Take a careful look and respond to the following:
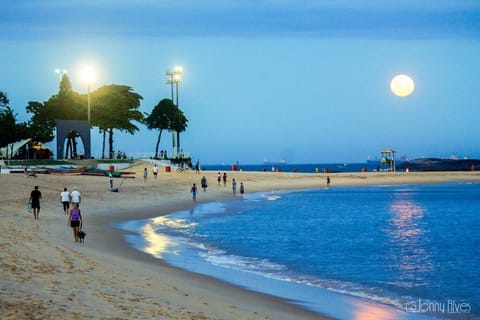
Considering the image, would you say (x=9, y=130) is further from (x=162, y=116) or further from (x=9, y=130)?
(x=162, y=116)

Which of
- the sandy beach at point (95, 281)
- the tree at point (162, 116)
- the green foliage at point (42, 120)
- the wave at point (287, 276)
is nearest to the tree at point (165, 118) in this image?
the tree at point (162, 116)

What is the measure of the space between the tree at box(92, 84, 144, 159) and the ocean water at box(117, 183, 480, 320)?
44.0 meters

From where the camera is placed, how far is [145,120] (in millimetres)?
95750

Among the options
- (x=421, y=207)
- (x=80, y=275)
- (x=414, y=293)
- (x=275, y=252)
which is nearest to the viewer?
(x=80, y=275)

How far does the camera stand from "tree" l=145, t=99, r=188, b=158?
93.4m

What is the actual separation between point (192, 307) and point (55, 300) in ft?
8.77

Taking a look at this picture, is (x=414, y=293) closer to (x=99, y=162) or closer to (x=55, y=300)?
(x=55, y=300)

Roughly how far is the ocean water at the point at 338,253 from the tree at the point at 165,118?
1901 inches

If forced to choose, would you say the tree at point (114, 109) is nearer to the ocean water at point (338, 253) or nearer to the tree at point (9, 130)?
the tree at point (9, 130)

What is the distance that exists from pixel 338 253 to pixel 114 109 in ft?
222

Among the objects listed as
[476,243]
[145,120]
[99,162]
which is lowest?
[476,243]

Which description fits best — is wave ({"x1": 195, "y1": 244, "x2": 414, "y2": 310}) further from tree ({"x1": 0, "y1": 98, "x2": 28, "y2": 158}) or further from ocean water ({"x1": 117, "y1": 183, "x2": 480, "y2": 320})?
tree ({"x1": 0, "y1": 98, "x2": 28, "y2": 158})

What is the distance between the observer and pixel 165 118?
9350 centimetres

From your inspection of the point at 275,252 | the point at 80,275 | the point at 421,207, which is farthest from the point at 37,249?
the point at 421,207
